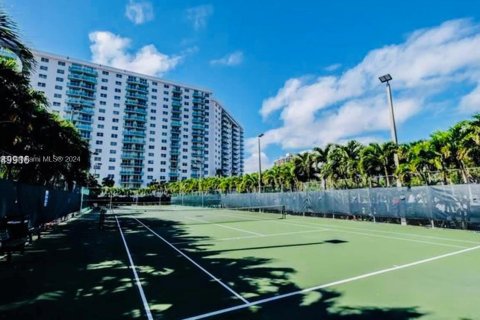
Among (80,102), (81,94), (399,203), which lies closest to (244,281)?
(399,203)

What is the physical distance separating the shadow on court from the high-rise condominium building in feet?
271

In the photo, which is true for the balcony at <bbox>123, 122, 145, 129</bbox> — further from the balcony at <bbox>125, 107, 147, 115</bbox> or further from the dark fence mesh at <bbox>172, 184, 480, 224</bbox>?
the dark fence mesh at <bbox>172, 184, 480, 224</bbox>

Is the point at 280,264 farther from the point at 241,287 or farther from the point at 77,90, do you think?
the point at 77,90

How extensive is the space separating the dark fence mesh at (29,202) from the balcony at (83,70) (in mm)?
88642

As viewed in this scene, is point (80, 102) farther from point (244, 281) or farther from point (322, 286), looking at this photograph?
point (322, 286)

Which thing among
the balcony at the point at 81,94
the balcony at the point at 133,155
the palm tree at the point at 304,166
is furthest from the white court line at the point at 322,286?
the balcony at the point at 81,94

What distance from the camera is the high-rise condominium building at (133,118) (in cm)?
8994

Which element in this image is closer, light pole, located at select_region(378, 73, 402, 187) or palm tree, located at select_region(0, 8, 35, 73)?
palm tree, located at select_region(0, 8, 35, 73)

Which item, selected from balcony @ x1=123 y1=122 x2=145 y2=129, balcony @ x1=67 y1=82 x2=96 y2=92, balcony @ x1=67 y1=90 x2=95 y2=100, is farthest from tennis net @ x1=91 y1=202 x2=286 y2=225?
balcony @ x1=67 y1=82 x2=96 y2=92

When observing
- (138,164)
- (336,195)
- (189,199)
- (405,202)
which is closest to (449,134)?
(405,202)

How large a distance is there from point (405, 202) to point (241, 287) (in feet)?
51.4

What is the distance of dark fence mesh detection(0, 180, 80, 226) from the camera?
9555mm

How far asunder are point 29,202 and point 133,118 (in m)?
93.3

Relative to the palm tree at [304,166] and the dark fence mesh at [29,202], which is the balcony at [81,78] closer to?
the palm tree at [304,166]
